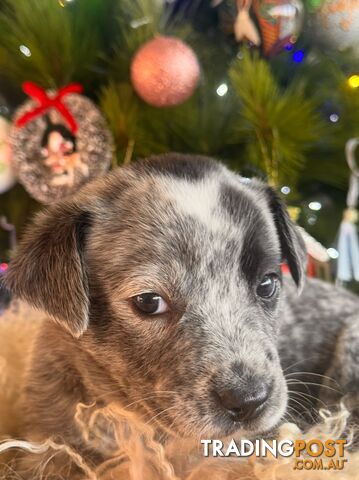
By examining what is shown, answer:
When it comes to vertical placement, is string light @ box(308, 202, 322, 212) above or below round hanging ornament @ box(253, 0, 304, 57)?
below

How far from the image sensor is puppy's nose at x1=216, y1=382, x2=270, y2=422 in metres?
1.19

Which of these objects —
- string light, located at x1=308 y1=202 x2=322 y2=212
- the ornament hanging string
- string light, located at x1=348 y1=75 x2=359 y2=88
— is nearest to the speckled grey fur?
the ornament hanging string

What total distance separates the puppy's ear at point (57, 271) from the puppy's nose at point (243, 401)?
40 cm

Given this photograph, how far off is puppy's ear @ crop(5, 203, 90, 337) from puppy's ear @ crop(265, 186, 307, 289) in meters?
0.60

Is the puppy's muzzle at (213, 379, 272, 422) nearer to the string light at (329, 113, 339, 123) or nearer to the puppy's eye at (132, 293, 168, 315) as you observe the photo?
the puppy's eye at (132, 293, 168, 315)

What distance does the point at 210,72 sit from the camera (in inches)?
87.5

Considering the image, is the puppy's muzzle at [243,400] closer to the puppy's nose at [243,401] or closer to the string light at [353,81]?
the puppy's nose at [243,401]

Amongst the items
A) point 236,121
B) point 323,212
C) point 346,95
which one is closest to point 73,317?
point 236,121

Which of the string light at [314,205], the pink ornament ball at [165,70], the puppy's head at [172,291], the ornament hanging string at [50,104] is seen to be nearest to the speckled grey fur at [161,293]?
the puppy's head at [172,291]

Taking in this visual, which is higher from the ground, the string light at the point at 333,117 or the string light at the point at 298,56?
the string light at the point at 298,56

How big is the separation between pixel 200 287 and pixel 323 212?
56.6 inches

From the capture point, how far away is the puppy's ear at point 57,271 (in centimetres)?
135

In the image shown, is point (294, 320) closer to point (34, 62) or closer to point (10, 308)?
point (10, 308)

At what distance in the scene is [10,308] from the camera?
235cm
